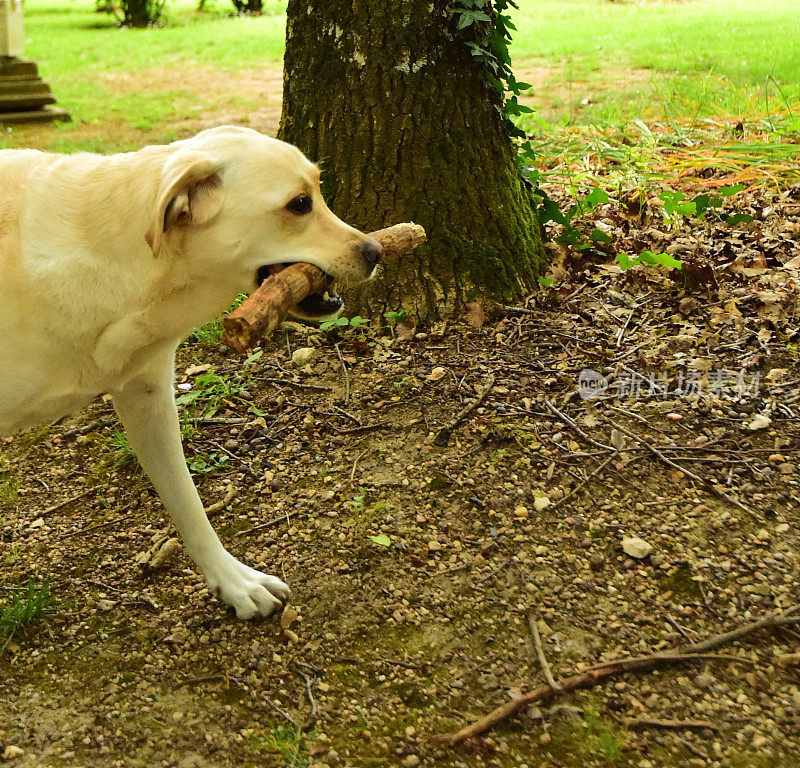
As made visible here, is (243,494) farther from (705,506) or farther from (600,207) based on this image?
(600,207)

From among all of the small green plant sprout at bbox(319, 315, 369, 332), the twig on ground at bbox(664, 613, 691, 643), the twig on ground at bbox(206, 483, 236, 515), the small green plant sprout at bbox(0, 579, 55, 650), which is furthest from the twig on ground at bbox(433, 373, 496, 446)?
the small green plant sprout at bbox(0, 579, 55, 650)

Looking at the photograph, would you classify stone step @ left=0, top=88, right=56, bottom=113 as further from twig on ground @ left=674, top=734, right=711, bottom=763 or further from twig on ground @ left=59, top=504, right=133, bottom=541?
twig on ground @ left=674, top=734, right=711, bottom=763

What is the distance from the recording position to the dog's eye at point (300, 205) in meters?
2.13


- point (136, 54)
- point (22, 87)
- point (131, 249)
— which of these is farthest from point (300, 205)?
point (136, 54)

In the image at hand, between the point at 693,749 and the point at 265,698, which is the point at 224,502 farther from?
the point at 693,749

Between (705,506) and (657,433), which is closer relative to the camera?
(705,506)

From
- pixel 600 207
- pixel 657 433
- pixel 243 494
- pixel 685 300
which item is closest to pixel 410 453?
pixel 243 494

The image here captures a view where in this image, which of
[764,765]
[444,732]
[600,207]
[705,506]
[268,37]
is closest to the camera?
[764,765]

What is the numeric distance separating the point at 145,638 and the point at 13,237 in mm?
1161

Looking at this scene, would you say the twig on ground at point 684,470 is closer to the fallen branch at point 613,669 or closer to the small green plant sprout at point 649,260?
the fallen branch at point 613,669

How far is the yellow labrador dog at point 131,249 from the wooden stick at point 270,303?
1.9 inches

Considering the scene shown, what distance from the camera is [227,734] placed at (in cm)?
209

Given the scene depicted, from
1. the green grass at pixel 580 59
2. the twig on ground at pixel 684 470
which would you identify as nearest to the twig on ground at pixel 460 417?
the twig on ground at pixel 684 470
